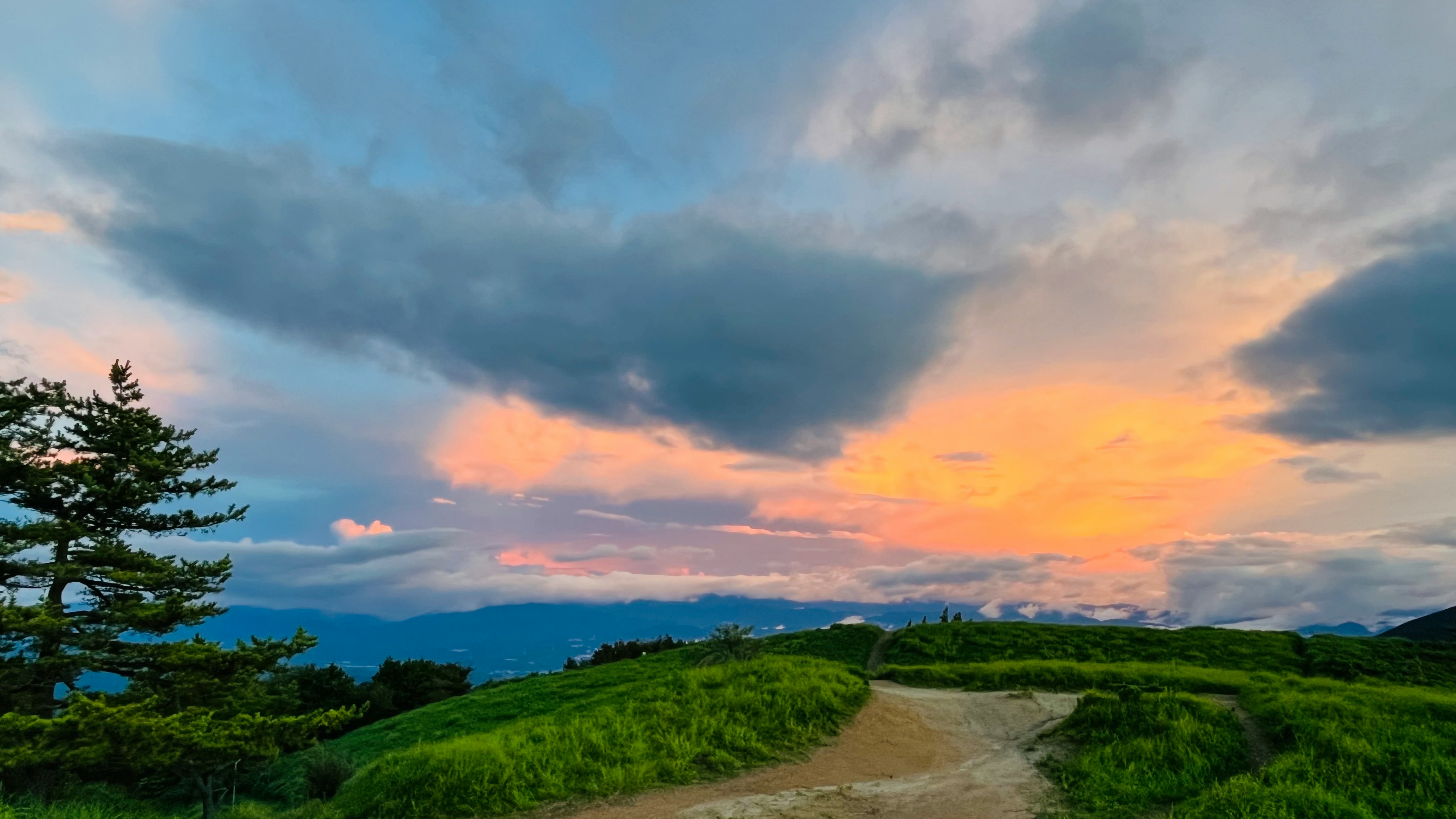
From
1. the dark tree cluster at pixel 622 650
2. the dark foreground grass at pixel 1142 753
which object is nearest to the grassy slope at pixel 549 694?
the dark tree cluster at pixel 622 650

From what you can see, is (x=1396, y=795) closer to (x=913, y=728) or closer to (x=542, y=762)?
(x=913, y=728)

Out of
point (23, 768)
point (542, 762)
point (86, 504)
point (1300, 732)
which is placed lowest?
point (23, 768)

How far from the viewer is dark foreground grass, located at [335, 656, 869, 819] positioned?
13062mm

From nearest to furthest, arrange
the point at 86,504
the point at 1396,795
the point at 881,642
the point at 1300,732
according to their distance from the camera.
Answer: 1. the point at 1396,795
2. the point at 1300,732
3. the point at 86,504
4. the point at 881,642

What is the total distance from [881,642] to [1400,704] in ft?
102

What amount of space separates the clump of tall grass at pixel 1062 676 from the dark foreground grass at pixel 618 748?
28.5ft

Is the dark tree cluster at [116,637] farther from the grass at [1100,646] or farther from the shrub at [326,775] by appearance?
the grass at [1100,646]

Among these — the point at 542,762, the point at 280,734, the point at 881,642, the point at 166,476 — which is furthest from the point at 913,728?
the point at 881,642

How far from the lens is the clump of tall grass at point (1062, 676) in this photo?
22.8 meters

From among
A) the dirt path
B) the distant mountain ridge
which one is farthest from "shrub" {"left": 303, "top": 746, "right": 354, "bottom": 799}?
the distant mountain ridge

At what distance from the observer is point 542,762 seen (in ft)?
46.3

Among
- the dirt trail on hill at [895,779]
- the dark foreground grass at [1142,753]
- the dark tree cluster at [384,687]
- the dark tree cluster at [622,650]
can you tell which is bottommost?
the dark tree cluster at [384,687]

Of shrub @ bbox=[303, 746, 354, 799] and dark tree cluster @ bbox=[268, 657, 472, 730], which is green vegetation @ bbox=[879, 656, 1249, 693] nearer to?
shrub @ bbox=[303, 746, 354, 799]

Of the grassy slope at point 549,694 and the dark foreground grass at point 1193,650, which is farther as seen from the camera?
the dark foreground grass at point 1193,650
